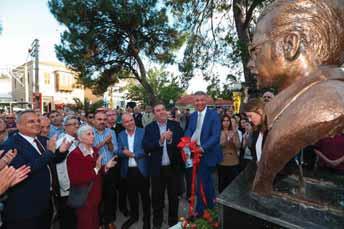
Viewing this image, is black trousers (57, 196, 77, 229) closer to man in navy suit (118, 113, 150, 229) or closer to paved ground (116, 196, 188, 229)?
man in navy suit (118, 113, 150, 229)

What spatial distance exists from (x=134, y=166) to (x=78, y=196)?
99cm

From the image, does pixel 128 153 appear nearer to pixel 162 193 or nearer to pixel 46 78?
pixel 162 193

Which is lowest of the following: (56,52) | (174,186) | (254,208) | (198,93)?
(174,186)

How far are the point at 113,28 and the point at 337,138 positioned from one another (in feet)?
36.5

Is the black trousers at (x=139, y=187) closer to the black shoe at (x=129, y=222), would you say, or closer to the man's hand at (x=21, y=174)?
the black shoe at (x=129, y=222)

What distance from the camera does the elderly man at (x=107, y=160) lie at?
3920mm

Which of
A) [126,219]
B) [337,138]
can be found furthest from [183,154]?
[337,138]

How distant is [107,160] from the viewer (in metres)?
3.90

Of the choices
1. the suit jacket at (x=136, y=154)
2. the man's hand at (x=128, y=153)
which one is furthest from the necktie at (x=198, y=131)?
the man's hand at (x=128, y=153)

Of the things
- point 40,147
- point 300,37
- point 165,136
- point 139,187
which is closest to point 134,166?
point 139,187

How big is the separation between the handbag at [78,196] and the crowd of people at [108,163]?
0.04 feet

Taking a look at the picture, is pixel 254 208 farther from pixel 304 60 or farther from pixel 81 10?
pixel 81 10

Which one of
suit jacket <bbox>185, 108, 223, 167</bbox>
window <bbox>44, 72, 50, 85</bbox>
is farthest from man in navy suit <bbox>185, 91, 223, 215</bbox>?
window <bbox>44, 72, 50, 85</bbox>

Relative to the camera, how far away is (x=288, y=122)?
1417 millimetres
